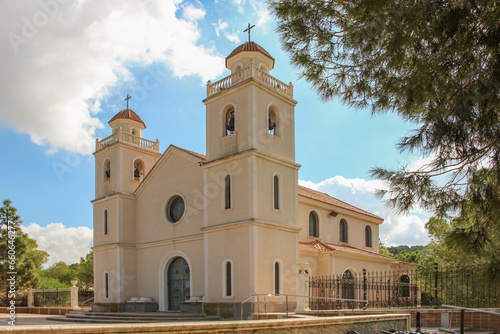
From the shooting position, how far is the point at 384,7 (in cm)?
764

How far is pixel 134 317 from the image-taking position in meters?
21.3

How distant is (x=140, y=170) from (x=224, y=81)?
31.5ft

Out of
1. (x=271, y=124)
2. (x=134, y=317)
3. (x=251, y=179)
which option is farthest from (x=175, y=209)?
(x=271, y=124)

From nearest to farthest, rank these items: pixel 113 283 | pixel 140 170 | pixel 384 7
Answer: pixel 384 7, pixel 113 283, pixel 140 170

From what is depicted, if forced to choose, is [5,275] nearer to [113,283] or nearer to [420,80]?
[113,283]

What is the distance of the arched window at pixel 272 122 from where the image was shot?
71.1ft

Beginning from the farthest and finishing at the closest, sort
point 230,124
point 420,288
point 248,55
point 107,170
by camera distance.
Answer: point 107,170
point 248,55
point 230,124
point 420,288

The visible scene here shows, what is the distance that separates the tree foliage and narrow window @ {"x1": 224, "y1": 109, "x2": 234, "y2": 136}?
1302cm

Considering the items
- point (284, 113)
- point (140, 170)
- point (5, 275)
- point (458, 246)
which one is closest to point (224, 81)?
point (284, 113)

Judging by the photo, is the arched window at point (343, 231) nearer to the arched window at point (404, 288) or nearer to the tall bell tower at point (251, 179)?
the arched window at point (404, 288)

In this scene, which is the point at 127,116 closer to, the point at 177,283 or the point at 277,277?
the point at 177,283

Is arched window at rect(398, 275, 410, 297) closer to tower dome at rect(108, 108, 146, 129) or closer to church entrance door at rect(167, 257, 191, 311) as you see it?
church entrance door at rect(167, 257, 191, 311)

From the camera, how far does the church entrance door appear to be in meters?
23.1

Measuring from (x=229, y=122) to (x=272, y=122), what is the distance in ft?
6.73
